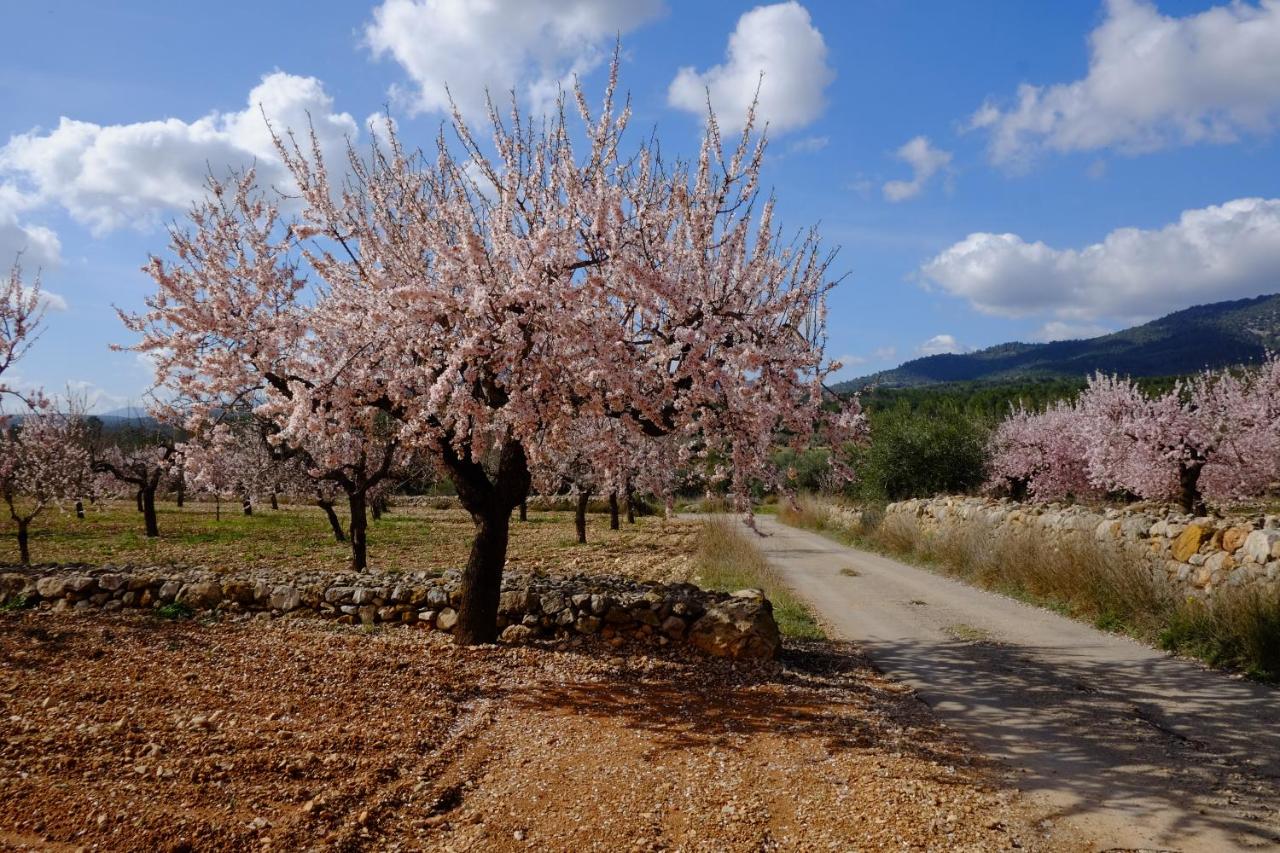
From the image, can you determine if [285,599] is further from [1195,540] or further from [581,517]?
[581,517]

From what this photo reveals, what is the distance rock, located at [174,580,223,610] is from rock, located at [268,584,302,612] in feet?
2.61

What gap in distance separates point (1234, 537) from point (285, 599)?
13377mm

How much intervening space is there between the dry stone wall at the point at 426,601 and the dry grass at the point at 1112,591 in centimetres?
329

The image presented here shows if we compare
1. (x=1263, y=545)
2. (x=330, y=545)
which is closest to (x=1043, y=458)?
(x=1263, y=545)

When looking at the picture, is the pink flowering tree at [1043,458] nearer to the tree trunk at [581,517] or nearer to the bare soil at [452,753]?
the tree trunk at [581,517]

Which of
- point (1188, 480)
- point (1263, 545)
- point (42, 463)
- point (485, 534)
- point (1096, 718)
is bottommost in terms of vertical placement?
point (1096, 718)

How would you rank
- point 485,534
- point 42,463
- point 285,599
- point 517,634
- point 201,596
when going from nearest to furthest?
point 485,534, point 517,634, point 285,599, point 201,596, point 42,463

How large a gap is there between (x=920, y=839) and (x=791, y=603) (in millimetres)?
8681

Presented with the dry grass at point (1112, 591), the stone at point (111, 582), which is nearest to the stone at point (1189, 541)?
the dry grass at point (1112, 591)

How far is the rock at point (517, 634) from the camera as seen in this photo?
916 cm

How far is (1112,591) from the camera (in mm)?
11656

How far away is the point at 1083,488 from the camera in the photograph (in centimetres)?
2836

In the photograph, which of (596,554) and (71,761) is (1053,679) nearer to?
(71,761)

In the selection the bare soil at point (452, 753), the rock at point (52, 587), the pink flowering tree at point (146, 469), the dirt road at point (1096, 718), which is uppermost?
the pink flowering tree at point (146, 469)
